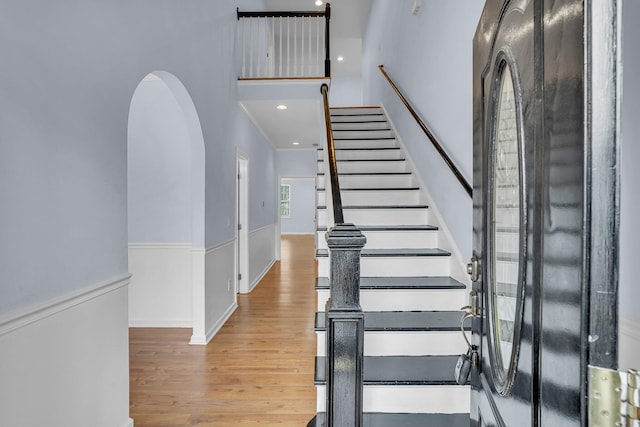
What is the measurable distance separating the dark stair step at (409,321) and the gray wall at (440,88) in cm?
43

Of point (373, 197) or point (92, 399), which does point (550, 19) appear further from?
point (373, 197)

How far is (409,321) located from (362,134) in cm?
310

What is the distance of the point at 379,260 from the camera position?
2.52m

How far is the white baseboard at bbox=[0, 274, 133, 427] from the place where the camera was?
4.34 ft

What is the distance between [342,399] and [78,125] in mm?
1602

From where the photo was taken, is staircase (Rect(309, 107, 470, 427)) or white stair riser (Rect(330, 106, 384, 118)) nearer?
staircase (Rect(309, 107, 470, 427))

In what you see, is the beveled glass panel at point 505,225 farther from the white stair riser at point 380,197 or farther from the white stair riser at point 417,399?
the white stair riser at point 380,197

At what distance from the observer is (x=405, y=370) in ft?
6.14

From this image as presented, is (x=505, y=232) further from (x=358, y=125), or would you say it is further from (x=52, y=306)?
(x=358, y=125)

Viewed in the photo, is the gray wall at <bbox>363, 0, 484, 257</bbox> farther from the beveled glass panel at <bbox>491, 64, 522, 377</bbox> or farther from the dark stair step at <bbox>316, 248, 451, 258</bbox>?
the beveled glass panel at <bbox>491, 64, 522, 377</bbox>

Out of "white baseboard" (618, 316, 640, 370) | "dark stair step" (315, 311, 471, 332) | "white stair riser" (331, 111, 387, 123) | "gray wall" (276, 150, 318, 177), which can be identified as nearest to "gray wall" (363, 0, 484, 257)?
"dark stair step" (315, 311, 471, 332)

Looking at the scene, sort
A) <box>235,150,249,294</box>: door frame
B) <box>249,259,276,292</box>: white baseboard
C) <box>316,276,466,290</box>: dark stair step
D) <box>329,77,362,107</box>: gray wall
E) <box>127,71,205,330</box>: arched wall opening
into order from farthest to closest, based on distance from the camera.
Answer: <box>329,77,362,107</box>: gray wall
<box>249,259,276,292</box>: white baseboard
<box>235,150,249,294</box>: door frame
<box>127,71,205,330</box>: arched wall opening
<box>316,276,466,290</box>: dark stair step

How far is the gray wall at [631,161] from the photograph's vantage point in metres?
0.92

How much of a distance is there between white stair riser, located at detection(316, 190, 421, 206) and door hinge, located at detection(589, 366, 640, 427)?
9.53 feet
